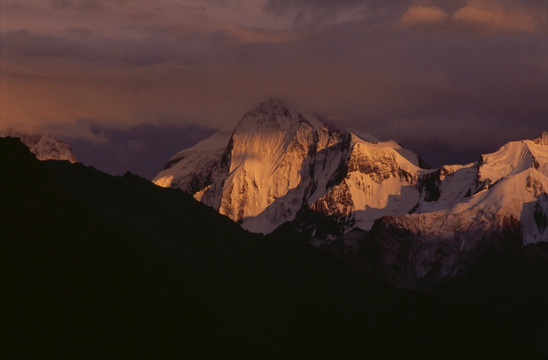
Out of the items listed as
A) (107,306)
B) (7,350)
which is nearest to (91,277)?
(107,306)

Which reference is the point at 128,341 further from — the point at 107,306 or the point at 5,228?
the point at 5,228

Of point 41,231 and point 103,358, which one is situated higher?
point 41,231

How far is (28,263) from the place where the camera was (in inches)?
7436

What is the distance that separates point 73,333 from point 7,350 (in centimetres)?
1561

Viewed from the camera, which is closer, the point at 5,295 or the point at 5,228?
the point at 5,295

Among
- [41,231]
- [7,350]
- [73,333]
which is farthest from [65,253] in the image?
[7,350]

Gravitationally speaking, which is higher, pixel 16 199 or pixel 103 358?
pixel 16 199

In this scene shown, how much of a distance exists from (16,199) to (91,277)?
560 inches

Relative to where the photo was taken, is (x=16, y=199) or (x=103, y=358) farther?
(x=16, y=199)

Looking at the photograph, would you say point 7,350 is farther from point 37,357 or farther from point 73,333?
point 73,333

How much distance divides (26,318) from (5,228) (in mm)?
17322

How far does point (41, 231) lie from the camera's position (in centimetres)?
19775

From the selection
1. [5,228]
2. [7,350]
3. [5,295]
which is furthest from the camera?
[5,228]

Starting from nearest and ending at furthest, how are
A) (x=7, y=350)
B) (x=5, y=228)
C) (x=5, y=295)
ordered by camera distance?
(x=7, y=350) < (x=5, y=295) < (x=5, y=228)
